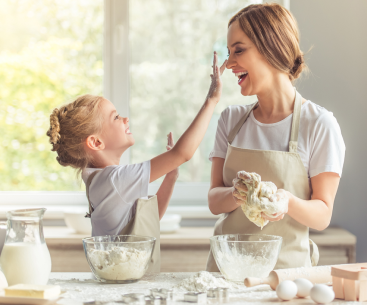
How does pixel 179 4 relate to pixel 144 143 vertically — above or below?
above

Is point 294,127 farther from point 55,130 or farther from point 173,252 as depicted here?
point 173,252

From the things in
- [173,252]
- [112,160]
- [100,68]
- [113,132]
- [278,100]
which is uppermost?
[100,68]

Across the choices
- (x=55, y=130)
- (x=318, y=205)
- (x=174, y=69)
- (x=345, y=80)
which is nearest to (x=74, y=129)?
(x=55, y=130)

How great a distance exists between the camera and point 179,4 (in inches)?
110

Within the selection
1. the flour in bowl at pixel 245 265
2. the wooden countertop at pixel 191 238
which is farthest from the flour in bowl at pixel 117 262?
the wooden countertop at pixel 191 238

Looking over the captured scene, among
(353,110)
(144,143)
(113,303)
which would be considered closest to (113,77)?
(144,143)

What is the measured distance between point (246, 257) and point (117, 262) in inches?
12.8

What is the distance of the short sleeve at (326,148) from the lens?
4.26 ft

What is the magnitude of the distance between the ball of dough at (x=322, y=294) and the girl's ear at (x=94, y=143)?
0.90 meters

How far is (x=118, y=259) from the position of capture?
1081mm

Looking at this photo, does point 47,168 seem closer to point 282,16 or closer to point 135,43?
point 135,43

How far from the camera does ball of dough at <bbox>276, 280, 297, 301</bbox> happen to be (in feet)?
2.99

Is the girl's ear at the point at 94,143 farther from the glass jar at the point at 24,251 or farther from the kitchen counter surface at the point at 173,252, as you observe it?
the kitchen counter surface at the point at 173,252

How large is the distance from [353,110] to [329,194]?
1338 mm
